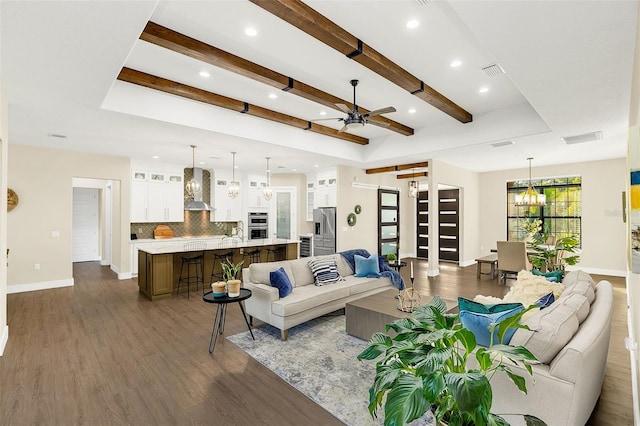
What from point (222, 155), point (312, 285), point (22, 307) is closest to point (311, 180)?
point (222, 155)

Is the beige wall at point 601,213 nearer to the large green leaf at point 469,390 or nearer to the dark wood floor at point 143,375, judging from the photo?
the dark wood floor at point 143,375

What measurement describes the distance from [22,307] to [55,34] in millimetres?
4671

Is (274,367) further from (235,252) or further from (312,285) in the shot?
(235,252)

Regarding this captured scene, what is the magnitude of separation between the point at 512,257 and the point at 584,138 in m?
2.52

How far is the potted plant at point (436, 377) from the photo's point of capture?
123 cm

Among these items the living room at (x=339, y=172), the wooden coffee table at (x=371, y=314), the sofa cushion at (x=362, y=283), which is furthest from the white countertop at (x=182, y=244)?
the wooden coffee table at (x=371, y=314)

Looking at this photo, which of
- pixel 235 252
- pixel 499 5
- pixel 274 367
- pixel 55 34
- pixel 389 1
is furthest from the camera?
A: pixel 235 252

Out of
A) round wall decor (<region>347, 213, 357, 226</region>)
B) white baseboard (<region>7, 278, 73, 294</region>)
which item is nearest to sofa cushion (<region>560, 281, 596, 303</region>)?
round wall decor (<region>347, 213, 357, 226</region>)

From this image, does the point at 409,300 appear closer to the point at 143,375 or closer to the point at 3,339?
the point at 143,375

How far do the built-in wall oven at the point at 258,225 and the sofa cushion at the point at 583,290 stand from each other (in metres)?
8.27

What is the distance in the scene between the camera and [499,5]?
86.0 inches

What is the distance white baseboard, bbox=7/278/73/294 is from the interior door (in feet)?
12.8

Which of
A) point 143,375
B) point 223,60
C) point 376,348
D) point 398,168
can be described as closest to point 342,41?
point 223,60

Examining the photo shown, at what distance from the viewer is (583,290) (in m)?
2.79
